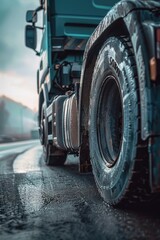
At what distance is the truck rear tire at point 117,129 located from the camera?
Result: 2.02m

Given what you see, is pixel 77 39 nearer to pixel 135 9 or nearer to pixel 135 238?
pixel 135 9

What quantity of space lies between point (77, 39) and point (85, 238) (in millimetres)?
3482

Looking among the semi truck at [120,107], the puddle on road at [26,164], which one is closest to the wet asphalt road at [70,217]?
the semi truck at [120,107]

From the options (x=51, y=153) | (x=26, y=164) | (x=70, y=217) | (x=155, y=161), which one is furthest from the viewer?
(x=26, y=164)

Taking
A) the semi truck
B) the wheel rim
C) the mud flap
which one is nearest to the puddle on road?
the semi truck

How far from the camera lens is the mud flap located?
1775 mm

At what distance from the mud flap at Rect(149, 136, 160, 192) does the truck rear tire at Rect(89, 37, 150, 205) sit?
7.0 inches

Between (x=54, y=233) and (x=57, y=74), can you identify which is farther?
(x=57, y=74)

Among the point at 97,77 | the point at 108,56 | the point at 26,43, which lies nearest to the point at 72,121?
the point at 97,77

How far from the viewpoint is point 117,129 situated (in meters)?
2.73

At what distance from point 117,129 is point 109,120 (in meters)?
0.10

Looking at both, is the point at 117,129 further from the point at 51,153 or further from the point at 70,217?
the point at 51,153

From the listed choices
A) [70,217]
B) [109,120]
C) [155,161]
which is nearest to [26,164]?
[109,120]

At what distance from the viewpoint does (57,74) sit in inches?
190
